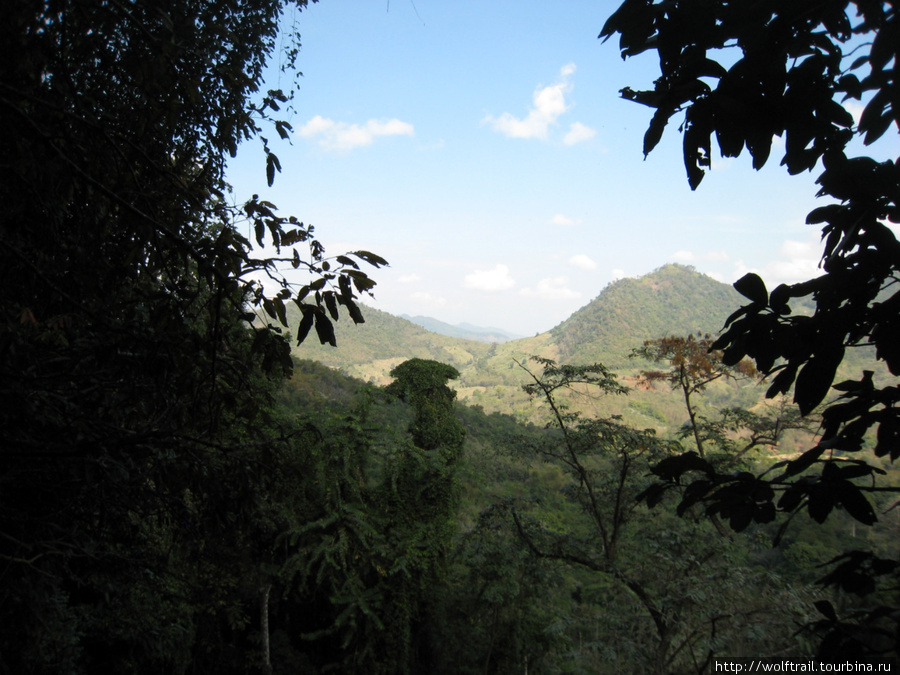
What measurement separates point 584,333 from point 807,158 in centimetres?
8168

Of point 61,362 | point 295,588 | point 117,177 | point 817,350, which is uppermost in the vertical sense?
point 117,177

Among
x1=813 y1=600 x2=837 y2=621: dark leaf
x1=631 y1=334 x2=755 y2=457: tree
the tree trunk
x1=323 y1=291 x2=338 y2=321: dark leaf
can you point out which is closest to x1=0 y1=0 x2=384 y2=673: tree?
x1=323 y1=291 x2=338 y2=321: dark leaf

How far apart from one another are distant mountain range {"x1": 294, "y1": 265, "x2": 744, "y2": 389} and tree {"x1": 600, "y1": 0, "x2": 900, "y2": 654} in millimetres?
65114

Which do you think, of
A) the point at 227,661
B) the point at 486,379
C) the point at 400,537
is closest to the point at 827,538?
the point at 400,537

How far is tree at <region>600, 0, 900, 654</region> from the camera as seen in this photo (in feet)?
2.60

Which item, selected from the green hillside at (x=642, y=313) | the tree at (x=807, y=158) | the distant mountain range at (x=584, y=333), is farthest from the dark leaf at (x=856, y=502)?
the green hillside at (x=642, y=313)

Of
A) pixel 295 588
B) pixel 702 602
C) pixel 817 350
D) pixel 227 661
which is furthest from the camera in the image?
pixel 295 588

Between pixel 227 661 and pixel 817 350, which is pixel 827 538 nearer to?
pixel 227 661

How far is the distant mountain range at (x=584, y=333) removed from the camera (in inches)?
2859

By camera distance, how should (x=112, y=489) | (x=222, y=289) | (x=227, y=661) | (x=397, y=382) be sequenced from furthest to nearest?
(x=397, y=382), (x=227, y=661), (x=112, y=489), (x=222, y=289)

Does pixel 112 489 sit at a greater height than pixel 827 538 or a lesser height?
greater

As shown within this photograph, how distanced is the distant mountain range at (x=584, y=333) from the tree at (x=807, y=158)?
214 feet

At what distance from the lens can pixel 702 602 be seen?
438 cm

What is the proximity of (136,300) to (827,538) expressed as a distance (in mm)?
20554
